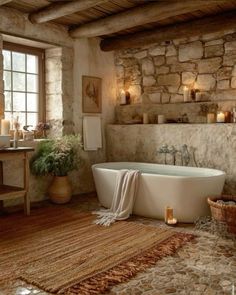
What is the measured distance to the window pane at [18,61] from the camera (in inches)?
182

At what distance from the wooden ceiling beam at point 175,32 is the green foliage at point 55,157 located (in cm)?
182

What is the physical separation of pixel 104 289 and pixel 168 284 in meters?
0.44

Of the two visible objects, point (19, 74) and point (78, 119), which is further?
point (78, 119)

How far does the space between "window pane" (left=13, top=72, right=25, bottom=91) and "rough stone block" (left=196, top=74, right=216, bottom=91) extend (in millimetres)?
2594

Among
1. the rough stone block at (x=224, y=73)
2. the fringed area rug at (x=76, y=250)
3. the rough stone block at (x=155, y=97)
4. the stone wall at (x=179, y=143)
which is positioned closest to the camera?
the fringed area rug at (x=76, y=250)

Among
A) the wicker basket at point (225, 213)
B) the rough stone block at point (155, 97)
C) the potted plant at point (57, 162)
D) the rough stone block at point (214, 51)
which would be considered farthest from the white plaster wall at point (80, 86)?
the wicker basket at point (225, 213)

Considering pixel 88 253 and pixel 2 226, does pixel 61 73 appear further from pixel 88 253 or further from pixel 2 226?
pixel 88 253

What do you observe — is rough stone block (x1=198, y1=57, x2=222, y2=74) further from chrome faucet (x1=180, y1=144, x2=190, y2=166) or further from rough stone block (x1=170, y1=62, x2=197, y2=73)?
chrome faucet (x1=180, y1=144, x2=190, y2=166)

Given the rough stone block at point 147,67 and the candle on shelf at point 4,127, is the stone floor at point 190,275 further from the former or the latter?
the rough stone block at point 147,67

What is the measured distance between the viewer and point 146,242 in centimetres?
301

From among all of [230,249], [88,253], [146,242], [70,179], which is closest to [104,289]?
[88,253]

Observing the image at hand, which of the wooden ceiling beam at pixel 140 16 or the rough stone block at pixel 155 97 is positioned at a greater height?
the wooden ceiling beam at pixel 140 16

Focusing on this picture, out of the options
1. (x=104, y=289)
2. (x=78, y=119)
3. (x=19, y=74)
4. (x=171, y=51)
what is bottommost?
(x=104, y=289)

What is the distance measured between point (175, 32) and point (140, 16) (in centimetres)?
90
